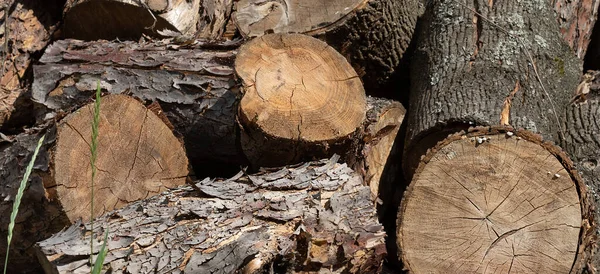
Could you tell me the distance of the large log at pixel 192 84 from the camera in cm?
309

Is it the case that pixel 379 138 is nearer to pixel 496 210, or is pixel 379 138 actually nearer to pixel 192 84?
pixel 496 210

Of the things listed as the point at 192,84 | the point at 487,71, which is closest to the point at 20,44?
the point at 192,84

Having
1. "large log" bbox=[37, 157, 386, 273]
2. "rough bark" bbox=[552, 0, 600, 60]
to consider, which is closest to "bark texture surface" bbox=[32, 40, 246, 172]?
"large log" bbox=[37, 157, 386, 273]

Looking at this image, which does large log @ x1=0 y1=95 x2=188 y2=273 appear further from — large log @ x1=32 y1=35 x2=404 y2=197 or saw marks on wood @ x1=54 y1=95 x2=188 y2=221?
large log @ x1=32 y1=35 x2=404 y2=197

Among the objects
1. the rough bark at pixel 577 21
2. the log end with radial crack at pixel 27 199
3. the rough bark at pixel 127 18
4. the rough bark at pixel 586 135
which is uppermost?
the rough bark at pixel 577 21

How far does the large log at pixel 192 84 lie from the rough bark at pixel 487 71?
31cm

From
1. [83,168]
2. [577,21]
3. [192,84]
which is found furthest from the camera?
[577,21]

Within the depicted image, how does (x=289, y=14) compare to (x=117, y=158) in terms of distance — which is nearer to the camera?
(x=117, y=158)

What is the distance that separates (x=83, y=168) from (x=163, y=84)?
67 centimetres

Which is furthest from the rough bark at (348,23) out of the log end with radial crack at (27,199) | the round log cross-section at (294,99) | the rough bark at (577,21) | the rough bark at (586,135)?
the log end with radial crack at (27,199)

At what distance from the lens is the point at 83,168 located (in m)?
2.73

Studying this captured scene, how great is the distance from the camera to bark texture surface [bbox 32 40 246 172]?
3230 mm

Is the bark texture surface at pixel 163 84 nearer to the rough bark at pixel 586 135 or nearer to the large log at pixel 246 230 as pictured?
the large log at pixel 246 230

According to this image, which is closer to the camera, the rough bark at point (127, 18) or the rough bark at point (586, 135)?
the rough bark at point (586, 135)
